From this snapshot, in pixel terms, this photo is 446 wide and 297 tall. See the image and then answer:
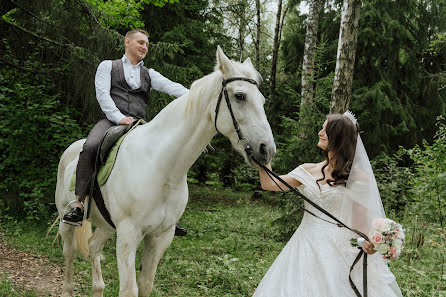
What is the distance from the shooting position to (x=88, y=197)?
3533mm

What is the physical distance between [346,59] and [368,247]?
15.2 feet

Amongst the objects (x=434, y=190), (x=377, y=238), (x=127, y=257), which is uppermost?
(x=377, y=238)

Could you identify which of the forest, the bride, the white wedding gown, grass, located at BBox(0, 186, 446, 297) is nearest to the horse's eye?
the bride

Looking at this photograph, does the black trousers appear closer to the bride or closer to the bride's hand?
the bride

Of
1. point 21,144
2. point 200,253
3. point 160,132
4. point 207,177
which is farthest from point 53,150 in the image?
point 207,177

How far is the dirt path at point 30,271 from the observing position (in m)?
5.05

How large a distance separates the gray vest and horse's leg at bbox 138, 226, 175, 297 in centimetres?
133

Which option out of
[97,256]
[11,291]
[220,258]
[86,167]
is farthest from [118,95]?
[220,258]

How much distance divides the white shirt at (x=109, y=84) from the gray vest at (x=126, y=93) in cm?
4

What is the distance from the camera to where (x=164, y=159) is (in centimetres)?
299

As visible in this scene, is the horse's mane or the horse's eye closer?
the horse's eye

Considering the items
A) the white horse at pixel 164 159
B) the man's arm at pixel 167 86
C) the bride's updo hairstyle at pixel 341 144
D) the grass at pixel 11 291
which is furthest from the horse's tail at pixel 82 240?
the bride's updo hairstyle at pixel 341 144

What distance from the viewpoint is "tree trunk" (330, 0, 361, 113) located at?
6.45 m

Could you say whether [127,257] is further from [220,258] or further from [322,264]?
[220,258]
